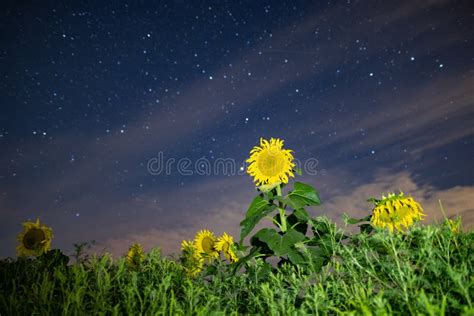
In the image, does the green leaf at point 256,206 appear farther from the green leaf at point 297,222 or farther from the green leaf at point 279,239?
the green leaf at point 297,222

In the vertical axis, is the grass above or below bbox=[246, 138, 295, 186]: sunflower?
below

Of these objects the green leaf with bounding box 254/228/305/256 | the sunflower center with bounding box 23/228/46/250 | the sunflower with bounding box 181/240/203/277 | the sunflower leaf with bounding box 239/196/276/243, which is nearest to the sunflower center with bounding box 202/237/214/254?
the sunflower with bounding box 181/240/203/277

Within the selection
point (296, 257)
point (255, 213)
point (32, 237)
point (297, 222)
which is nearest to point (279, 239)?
point (296, 257)

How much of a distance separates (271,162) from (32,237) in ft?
15.9

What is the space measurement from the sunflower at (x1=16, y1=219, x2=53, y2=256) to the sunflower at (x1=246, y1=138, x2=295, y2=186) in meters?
4.33

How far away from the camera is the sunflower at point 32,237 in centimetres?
674

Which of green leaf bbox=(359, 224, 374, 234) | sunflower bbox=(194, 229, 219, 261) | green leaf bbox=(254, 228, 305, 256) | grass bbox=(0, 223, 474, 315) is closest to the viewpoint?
grass bbox=(0, 223, 474, 315)

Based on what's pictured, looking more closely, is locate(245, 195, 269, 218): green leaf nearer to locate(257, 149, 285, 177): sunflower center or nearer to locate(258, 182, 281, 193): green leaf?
locate(258, 182, 281, 193): green leaf

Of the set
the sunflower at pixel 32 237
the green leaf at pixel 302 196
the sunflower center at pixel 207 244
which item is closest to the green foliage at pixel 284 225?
the green leaf at pixel 302 196

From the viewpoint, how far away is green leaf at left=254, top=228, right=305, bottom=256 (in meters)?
3.88

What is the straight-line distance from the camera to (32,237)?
6.79 m

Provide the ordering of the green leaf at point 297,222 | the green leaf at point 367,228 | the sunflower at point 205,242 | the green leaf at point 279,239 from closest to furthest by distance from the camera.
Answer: the green leaf at point 279,239 → the green leaf at point 367,228 → the green leaf at point 297,222 → the sunflower at point 205,242

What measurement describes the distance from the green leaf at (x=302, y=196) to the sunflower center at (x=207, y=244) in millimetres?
2676

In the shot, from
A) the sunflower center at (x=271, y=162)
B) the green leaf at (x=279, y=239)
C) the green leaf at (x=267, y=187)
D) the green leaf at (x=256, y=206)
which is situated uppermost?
the sunflower center at (x=271, y=162)
